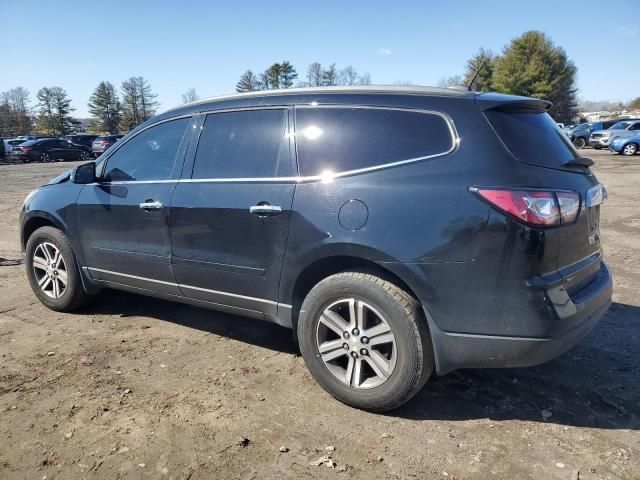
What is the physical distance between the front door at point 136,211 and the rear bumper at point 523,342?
2111mm

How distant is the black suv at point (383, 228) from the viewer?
262 centimetres

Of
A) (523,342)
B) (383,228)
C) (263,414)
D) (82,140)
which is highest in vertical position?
(383,228)

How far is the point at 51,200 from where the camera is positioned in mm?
4660

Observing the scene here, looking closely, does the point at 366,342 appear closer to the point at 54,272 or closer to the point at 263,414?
the point at 263,414

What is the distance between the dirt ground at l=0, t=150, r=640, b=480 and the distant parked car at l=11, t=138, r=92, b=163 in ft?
110

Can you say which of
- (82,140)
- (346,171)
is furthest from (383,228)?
(82,140)

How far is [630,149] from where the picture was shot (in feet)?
89.5

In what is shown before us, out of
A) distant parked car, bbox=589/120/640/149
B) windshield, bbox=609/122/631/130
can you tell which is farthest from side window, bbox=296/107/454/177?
windshield, bbox=609/122/631/130

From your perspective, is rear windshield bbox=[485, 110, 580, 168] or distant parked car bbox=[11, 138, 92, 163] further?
distant parked car bbox=[11, 138, 92, 163]

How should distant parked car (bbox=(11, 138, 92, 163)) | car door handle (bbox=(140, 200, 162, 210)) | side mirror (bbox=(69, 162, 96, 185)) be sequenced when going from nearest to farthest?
car door handle (bbox=(140, 200, 162, 210)), side mirror (bbox=(69, 162, 96, 185)), distant parked car (bbox=(11, 138, 92, 163))

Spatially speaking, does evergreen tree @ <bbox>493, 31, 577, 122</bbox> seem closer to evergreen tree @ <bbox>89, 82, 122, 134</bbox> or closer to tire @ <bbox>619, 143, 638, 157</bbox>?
tire @ <bbox>619, 143, 638, 157</bbox>

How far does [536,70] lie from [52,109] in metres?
74.6

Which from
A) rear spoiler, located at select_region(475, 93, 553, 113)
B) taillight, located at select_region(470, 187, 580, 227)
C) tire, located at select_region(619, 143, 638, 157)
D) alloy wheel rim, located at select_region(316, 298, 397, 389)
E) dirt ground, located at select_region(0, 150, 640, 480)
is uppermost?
rear spoiler, located at select_region(475, 93, 553, 113)

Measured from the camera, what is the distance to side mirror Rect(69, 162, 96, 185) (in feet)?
14.3
